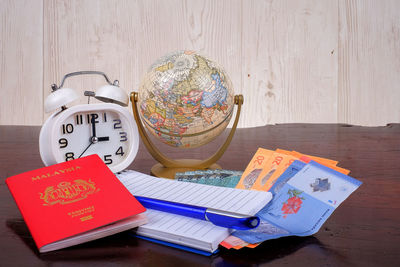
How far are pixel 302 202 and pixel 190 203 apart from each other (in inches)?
8.5

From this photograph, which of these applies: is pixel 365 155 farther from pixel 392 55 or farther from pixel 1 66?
pixel 1 66

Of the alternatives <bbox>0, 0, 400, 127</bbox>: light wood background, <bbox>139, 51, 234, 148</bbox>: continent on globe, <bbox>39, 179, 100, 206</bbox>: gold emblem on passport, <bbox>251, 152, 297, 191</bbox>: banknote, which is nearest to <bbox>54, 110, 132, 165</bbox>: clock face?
<bbox>139, 51, 234, 148</bbox>: continent on globe

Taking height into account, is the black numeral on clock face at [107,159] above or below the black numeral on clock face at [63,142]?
below

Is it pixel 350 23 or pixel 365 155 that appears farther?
pixel 350 23

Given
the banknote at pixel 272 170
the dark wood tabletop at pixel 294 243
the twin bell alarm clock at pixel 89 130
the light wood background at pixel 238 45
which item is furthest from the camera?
the light wood background at pixel 238 45

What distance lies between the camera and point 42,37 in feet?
9.54

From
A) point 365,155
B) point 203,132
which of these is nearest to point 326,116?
point 365,155

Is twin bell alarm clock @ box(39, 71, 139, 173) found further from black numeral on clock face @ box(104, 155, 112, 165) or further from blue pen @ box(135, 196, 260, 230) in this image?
blue pen @ box(135, 196, 260, 230)

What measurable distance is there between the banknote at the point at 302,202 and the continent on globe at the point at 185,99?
1.22 feet

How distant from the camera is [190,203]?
0.83 m

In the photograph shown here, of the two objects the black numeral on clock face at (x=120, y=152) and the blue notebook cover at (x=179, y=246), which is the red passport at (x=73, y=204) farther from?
the black numeral on clock face at (x=120, y=152)

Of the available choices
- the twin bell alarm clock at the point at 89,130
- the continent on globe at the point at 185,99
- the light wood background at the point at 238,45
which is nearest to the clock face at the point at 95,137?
the twin bell alarm clock at the point at 89,130

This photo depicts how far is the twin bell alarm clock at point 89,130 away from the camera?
1.07 m

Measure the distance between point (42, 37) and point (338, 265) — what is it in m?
2.77
